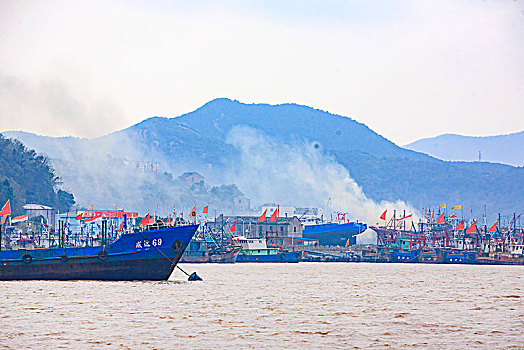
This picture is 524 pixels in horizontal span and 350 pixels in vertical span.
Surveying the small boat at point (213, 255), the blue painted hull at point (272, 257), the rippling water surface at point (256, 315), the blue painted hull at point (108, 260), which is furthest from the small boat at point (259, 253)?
the blue painted hull at point (108, 260)

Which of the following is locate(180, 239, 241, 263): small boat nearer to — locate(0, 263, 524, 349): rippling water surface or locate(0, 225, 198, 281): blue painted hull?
locate(0, 263, 524, 349): rippling water surface

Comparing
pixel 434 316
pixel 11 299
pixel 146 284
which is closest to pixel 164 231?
pixel 146 284

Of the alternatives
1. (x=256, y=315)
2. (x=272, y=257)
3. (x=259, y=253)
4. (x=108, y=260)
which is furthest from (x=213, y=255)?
(x=256, y=315)

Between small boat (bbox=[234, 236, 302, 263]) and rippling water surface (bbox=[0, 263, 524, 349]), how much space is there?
7387 cm

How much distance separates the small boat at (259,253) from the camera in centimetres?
17038

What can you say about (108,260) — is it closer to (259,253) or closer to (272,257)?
(272,257)

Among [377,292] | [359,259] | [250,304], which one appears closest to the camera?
[250,304]

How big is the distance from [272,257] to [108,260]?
82.2m

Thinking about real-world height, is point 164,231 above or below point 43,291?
above

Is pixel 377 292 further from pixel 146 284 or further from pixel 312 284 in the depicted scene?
pixel 146 284

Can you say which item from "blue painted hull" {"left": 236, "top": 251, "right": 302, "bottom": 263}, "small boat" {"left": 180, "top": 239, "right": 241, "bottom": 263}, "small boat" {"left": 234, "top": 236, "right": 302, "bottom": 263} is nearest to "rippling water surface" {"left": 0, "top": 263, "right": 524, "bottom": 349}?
"small boat" {"left": 180, "top": 239, "right": 241, "bottom": 263}

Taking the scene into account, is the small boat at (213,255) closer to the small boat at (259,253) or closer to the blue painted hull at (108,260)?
the small boat at (259,253)

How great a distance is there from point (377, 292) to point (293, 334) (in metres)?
34.0

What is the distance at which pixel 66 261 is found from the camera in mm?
92000
